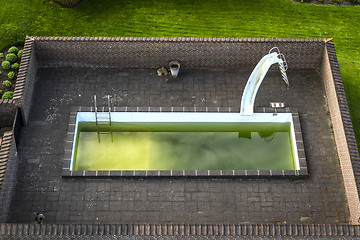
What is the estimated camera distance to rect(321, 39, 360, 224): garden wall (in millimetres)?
19906

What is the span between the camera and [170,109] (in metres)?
22.5

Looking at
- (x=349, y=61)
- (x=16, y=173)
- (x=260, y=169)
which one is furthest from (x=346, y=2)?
(x=16, y=173)

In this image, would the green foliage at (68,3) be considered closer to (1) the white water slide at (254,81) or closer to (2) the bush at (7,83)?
(2) the bush at (7,83)

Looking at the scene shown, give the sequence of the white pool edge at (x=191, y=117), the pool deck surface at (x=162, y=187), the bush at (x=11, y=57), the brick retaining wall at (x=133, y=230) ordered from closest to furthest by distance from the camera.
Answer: the brick retaining wall at (x=133, y=230)
the pool deck surface at (x=162, y=187)
the white pool edge at (x=191, y=117)
the bush at (x=11, y=57)

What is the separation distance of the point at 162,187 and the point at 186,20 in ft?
37.9

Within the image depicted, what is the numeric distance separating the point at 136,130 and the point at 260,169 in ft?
18.6

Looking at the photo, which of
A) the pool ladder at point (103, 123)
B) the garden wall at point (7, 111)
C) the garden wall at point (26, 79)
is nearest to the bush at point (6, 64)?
the garden wall at point (26, 79)

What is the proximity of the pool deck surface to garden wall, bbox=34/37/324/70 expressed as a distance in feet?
4.36

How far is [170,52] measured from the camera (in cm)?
2331

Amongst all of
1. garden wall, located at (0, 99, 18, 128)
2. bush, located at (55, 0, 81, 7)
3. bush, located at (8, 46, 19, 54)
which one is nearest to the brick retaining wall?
garden wall, located at (0, 99, 18, 128)

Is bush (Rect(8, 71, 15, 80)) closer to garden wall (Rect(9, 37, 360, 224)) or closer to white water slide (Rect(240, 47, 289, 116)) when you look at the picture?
garden wall (Rect(9, 37, 360, 224))

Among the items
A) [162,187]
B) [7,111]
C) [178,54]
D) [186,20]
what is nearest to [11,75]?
[7,111]

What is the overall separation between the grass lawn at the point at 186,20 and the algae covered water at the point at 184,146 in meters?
6.81

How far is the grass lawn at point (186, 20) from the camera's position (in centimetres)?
2781
